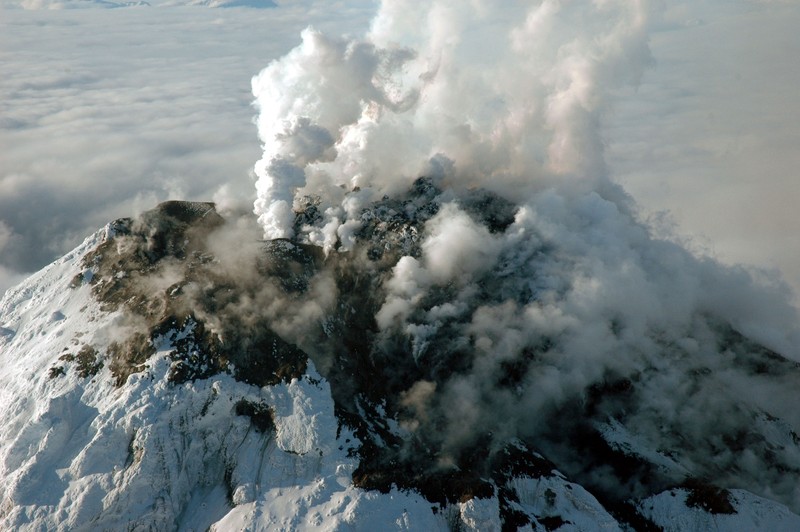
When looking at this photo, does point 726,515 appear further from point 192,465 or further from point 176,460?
point 176,460

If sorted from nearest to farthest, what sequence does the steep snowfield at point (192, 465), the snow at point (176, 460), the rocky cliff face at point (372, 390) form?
1. the snow at point (176, 460)
2. the steep snowfield at point (192, 465)
3. the rocky cliff face at point (372, 390)

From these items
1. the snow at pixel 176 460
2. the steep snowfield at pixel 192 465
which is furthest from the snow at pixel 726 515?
the snow at pixel 176 460

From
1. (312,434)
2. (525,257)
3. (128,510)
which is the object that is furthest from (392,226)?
(128,510)

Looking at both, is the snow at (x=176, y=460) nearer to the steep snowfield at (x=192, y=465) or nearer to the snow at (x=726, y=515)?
the steep snowfield at (x=192, y=465)

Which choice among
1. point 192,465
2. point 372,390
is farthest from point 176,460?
point 372,390

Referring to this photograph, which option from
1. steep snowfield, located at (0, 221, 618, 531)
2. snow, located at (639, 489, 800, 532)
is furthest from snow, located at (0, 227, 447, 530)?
snow, located at (639, 489, 800, 532)

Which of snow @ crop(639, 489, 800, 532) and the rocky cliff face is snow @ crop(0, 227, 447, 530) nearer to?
the rocky cliff face

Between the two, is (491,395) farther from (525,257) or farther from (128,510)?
(128,510)

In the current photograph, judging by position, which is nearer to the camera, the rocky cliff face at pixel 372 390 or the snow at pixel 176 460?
the snow at pixel 176 460
